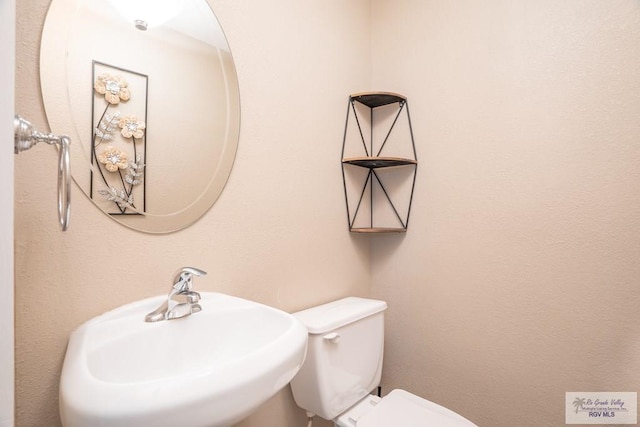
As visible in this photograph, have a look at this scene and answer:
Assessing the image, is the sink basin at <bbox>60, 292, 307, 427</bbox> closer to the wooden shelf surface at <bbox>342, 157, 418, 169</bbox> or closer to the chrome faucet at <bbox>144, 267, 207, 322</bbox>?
the chrome faucet at <bbox>144, 267, 207, 322</bbox>

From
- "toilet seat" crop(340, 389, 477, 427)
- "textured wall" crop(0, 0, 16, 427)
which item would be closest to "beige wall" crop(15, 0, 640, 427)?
"toilet seat" crop(340, 389, 477, 427)

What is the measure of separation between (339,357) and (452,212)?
734 millimetres

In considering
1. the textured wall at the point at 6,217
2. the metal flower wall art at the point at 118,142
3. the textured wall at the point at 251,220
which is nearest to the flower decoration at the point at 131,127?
the metal flower wall art at the point at 118,142

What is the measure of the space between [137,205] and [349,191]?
899mm

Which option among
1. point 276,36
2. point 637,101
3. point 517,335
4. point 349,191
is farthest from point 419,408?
point 276,36

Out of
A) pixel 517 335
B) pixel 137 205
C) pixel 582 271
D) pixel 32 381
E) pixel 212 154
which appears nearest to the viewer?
pixel 32 381

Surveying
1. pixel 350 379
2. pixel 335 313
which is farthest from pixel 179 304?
pixel 350 379

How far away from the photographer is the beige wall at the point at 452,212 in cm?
102

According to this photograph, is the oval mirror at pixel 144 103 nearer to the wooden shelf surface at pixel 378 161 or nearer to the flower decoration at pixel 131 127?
the flower decoration at pixel 131 127

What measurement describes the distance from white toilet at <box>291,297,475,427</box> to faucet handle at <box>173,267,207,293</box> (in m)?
0.44

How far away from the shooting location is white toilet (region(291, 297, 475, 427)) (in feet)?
3.60

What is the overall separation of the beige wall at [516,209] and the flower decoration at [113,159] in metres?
1.13

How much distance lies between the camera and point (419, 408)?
1161 millimetres

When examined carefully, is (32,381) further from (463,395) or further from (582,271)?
(582,271)
